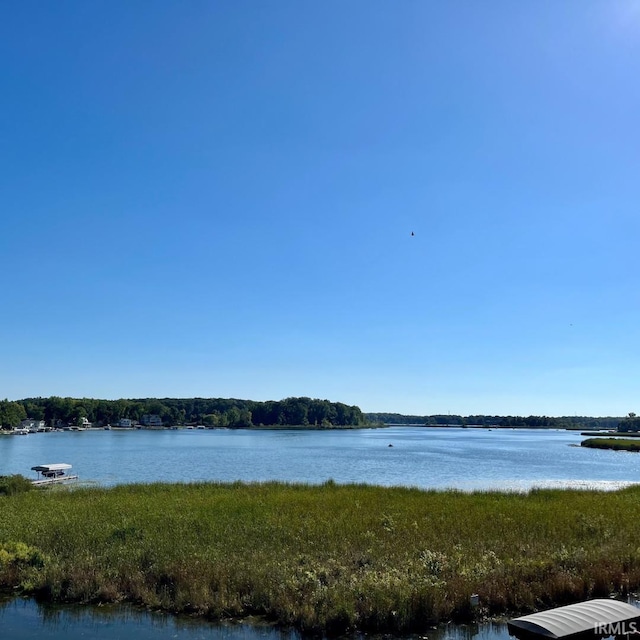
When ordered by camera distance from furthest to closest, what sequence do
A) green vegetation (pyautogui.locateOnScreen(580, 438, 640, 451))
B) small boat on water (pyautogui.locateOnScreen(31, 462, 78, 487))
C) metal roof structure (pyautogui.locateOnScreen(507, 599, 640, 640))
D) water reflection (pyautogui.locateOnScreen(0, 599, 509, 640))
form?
green vegetation (pyautogui.locateOnScreen(580, 438, 640, 451)) → small boat on water (pyautogui.locateOnScreen(31, 462, 78, 487)) → water reflection (pyautogui.locateOnScreen(0, 599, 509, 640)) → metal roof structure (pyautogui.locateOnScreen(507, 599, 640, 640))

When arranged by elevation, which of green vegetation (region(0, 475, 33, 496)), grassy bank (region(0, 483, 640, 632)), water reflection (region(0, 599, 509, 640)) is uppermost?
grassy bank (region(0, 483, 640, 632))

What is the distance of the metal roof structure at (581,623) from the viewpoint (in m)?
9.86

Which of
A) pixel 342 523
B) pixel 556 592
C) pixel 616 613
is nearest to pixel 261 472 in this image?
pixel 342 523

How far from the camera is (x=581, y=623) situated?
32.9ft

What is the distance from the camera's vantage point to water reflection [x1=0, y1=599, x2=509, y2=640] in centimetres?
1358

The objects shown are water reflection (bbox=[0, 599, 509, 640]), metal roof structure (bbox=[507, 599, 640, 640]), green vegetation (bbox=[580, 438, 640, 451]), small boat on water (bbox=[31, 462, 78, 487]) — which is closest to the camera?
metal roof structure (bbox=[507, 599, 640, 640])

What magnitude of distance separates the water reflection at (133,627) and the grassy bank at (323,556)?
455 mm

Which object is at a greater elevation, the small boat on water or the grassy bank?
the grassy bank

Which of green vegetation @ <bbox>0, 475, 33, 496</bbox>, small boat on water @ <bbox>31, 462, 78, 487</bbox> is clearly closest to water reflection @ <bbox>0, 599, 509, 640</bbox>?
green vegetation @ <bbox>0, 475, 33, 496</bbox>

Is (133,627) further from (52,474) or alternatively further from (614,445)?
(614,445)

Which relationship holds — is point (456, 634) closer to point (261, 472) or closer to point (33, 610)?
point (33, 610)

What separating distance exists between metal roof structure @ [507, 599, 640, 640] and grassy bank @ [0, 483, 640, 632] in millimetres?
4319

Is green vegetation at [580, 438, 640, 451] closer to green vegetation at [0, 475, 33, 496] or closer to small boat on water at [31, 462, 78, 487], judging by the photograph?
small boat on water at [31, 462, 78, 487]

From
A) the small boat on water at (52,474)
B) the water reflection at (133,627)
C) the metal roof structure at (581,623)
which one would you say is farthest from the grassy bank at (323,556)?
the small boat on water at (52,474)
